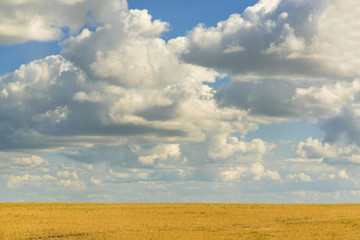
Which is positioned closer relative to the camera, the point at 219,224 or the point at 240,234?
the point at 240,234

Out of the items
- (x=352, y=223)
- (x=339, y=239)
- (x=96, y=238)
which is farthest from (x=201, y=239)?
(x=352, y=223)

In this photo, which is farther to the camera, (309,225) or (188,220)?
(188,220)

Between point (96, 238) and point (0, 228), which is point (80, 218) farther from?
point (96, 238)

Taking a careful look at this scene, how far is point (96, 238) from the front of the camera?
189ft

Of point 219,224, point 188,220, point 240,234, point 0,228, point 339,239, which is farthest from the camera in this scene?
point 188,220

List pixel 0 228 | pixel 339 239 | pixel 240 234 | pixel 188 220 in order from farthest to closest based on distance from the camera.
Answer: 1. pixel 188 220
2. pixel 0 228
3. pixel 240 234
4. pixel 339 239

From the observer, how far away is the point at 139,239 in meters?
57.5

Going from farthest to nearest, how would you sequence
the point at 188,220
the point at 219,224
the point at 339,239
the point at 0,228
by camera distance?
the point at 188,220
the point at 219,224
the point at 0,228
the point at 339,239

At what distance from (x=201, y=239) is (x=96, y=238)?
1228 centimetres

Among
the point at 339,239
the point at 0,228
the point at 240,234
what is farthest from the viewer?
the point at 0,228

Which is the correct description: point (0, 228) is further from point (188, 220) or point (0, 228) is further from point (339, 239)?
point (339, 239)

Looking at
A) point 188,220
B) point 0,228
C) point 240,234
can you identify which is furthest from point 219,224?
point 0,228

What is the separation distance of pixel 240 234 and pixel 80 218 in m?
31.9

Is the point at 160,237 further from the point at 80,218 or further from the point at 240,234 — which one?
the point at 80,218
